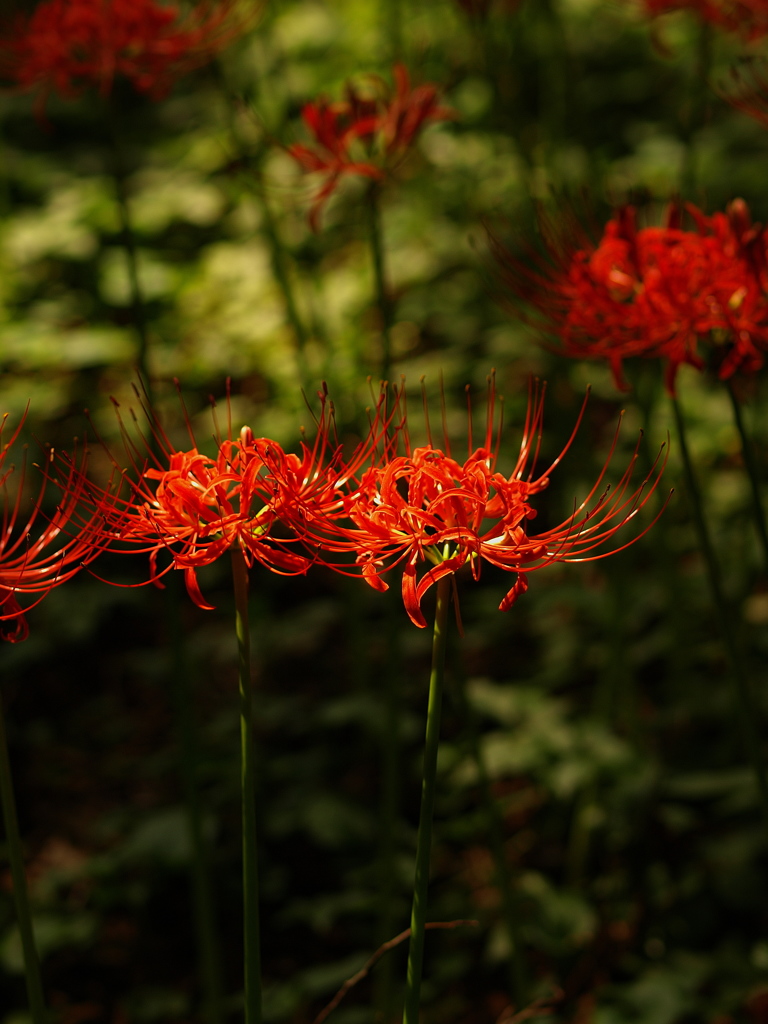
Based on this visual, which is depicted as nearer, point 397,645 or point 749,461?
point 749,461

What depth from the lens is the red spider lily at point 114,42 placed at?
1.56m

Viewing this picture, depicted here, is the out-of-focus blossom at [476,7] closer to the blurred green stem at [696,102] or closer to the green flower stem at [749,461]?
the blurred green stem at [696,102]

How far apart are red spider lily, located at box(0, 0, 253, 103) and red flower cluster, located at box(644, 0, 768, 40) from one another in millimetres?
849

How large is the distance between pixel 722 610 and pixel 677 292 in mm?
471

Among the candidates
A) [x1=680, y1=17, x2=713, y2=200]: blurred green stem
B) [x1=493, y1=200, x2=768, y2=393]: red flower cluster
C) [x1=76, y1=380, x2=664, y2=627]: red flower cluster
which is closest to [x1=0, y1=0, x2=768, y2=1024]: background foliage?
[x1=680, y1=17, x2=713, y2=200]: blurred green stem

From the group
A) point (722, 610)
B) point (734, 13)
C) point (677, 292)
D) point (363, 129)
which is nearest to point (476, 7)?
point (734, 13)

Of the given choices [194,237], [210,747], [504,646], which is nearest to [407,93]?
[210,747]

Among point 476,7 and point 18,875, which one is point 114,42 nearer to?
point 476,7

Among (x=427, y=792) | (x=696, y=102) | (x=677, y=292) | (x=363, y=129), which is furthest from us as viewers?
(x=696, y=102)

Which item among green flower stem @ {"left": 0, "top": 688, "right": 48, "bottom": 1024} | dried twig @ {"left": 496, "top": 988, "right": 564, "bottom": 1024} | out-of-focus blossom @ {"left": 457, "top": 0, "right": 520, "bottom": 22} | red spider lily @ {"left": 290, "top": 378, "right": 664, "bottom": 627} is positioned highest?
out-of-focus blossom @ {"left": 457, "top": 0, "right": 520, "bottom": 22}

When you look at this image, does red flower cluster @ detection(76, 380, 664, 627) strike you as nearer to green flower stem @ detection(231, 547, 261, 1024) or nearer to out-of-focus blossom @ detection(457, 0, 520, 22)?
green flower stem @ detection(231, 547, 261, 1024)

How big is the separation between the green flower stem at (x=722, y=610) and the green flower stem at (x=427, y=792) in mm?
633

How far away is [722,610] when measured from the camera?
1348mm

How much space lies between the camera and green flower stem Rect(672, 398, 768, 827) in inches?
49.2
